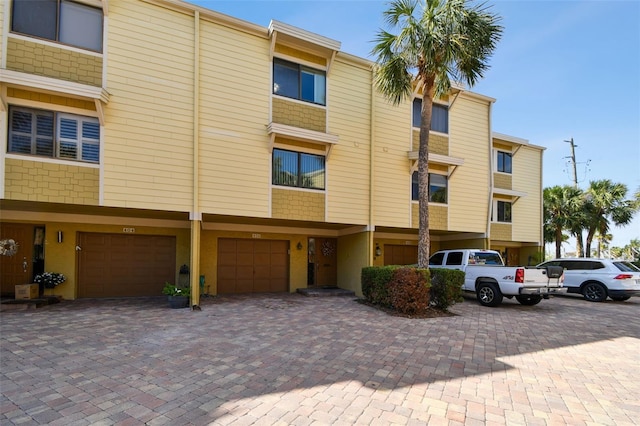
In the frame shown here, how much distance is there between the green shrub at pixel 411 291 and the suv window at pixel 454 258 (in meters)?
3.52

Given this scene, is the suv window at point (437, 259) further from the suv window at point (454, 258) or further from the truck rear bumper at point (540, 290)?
the truck rear bumper at point (540, 290)

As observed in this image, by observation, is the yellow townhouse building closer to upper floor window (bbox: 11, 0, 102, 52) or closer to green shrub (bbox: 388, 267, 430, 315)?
upper floor window (bbox: 11, 0, 102, 52)

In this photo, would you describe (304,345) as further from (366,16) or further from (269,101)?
(366,16)

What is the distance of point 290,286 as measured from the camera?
46.9 ft

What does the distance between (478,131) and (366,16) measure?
7.60 metres

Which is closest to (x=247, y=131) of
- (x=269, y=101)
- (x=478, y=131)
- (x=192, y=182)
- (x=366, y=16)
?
(x=269, y=101)

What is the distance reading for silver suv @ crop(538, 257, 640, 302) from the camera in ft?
41.8

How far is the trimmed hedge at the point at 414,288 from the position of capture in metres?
9.70

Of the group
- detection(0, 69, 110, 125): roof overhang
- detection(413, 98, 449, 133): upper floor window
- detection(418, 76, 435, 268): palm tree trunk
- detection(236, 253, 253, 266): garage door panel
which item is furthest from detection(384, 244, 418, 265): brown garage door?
detection(0, 69, 110, 125): roof overhang

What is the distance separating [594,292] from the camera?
531 inches

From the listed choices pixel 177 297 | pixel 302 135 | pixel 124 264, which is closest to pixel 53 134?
pixel 124 264

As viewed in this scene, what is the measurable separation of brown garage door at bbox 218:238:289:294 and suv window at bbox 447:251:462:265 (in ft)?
21.3

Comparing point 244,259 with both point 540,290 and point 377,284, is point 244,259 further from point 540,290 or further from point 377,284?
point 540,290

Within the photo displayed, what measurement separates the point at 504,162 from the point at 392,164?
8.02 meters
